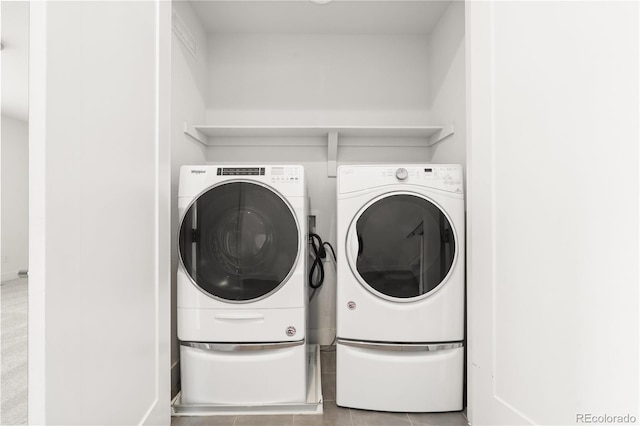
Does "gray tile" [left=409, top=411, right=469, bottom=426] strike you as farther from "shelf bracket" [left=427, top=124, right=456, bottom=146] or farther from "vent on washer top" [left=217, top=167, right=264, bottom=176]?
"shelf bracket" [left=427, top=124, right=456, bottom=146]

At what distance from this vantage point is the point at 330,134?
2.21 m

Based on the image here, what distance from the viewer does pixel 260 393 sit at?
1556 millimetres

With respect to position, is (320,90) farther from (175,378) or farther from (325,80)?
(175,378)

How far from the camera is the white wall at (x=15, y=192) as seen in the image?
0.49 metres

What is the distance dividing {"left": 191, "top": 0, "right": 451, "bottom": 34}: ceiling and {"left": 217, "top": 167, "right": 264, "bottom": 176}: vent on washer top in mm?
1171

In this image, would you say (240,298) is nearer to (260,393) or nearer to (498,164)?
(260,393)

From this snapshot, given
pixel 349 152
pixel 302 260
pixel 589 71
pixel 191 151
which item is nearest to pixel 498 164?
pixel 589 71

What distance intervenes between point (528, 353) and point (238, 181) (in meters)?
1.31

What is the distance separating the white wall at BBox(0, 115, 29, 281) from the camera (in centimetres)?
49

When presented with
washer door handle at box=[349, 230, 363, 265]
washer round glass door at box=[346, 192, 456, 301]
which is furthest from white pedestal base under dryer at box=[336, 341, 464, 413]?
washer door handle at box=[349, 230, 363, 265]

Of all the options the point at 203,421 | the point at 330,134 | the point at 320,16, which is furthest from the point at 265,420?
the point at 320,16

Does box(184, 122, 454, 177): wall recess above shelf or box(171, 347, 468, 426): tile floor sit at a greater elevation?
box(184, 122, 454, 177): wall recess above shelf

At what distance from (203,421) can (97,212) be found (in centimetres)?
130

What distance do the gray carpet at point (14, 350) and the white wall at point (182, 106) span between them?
3.94 ft
